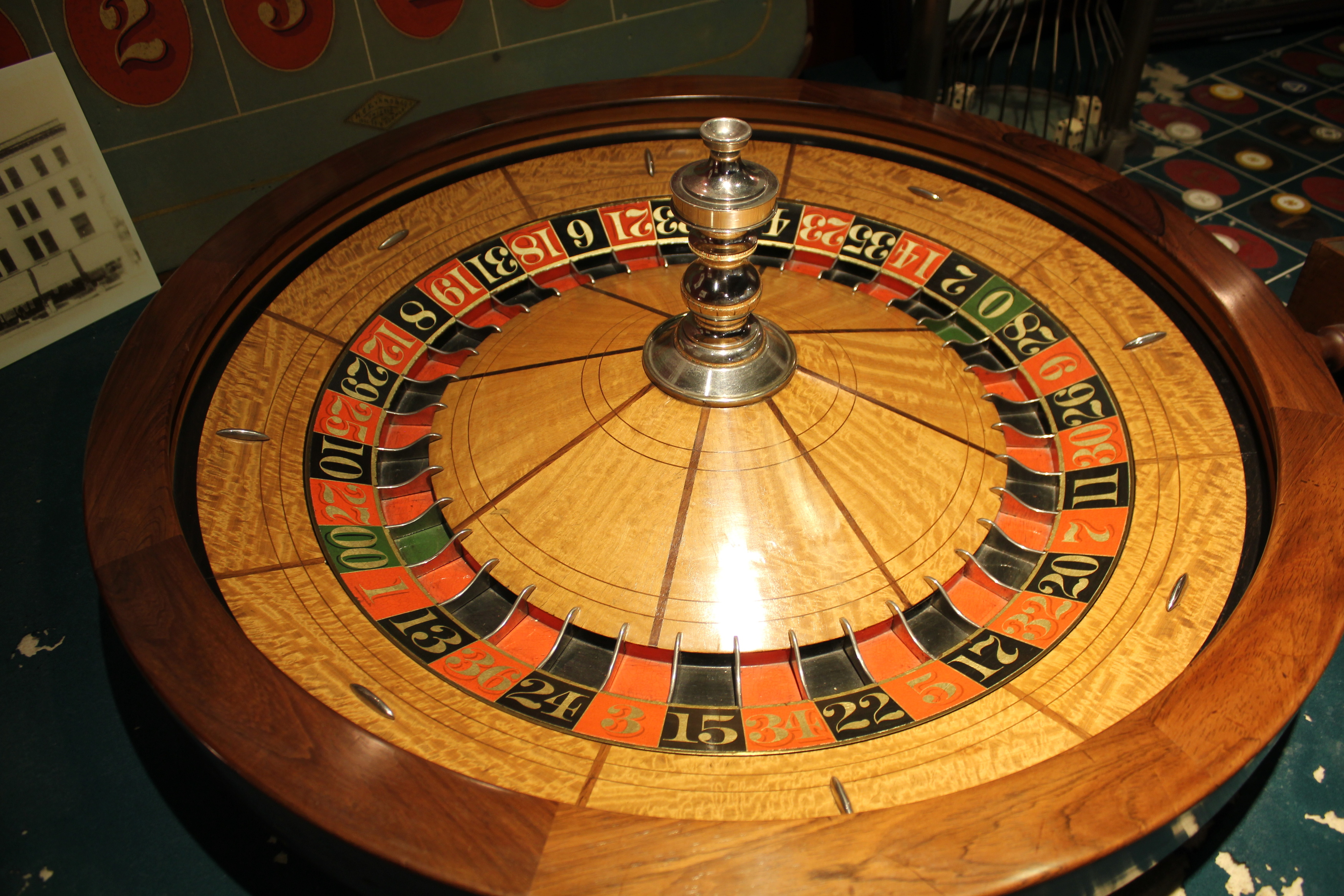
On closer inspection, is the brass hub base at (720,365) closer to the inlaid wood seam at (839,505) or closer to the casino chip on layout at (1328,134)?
the inlaid wood seam at (839,505)

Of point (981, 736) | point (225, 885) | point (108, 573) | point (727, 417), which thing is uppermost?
point (108, 573)

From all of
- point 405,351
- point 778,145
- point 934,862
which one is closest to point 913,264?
point 778,145

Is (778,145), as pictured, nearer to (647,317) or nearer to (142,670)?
(647,317)

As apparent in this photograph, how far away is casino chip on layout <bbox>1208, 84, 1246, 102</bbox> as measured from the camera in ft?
13.0

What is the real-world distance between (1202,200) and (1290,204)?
27cm

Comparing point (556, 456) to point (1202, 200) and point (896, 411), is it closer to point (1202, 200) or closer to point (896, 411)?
point (896, 411)

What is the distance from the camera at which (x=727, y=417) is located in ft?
6.53

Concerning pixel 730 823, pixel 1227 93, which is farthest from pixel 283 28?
pixel 1227 93

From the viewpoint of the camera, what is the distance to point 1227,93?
3992mm

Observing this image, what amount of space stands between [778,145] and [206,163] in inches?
69.4

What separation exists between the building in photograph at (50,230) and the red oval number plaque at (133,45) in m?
0.22

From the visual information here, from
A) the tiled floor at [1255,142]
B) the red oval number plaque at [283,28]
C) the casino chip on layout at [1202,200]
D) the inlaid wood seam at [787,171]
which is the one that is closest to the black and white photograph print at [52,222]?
the red oval number plaque at [283,28]

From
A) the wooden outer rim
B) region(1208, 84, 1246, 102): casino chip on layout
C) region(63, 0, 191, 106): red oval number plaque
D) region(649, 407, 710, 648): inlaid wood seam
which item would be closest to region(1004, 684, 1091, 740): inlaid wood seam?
the wooden outer rim

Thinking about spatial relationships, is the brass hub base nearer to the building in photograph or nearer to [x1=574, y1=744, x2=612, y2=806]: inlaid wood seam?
[x1=574, y1=744, x2=612, y2=806]: inlaid wood seam
